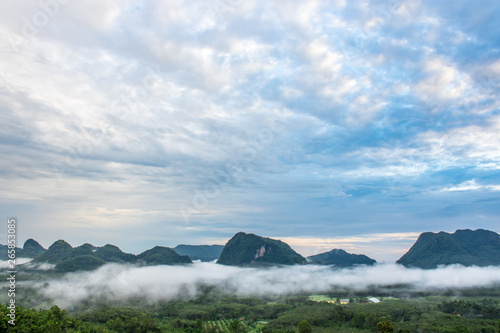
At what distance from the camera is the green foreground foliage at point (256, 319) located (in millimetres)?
77312

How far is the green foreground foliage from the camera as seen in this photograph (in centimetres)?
7731

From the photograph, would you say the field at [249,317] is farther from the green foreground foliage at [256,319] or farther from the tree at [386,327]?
the tree at [386,327]

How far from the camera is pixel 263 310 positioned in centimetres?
13900

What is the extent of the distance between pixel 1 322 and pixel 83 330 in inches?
1187

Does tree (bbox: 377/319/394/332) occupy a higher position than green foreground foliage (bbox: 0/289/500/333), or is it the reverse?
tree (bbox: 377/319/394/332)

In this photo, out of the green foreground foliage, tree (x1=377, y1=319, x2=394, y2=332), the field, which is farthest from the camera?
the field

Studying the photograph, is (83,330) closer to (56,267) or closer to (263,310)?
(263,310)

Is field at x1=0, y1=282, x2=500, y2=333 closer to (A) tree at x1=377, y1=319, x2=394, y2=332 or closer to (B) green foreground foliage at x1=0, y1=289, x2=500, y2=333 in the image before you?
(B) green foreground foliage at x1=0, y1=289, x2=500, y2=333

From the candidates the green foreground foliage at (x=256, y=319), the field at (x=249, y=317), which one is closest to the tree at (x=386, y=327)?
the green foreground foliage at (x=256, y=319)

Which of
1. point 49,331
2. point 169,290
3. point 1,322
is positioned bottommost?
point 169,290

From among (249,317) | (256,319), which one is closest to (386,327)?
(256,319)

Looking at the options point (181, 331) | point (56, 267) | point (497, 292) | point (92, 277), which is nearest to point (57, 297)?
point (92, 277)

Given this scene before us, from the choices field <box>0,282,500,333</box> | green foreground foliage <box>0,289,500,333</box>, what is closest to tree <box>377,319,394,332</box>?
green foreground foliage <box>0,289,500,333</box>

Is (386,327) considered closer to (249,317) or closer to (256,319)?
(256,319)
